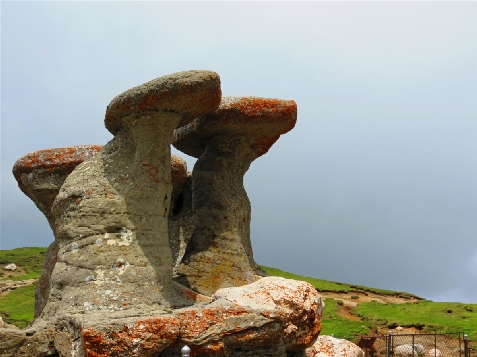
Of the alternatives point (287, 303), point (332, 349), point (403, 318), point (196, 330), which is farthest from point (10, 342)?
point (403, 318)

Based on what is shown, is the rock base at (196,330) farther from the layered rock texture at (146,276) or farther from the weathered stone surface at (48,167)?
the weathered stone surface at (48,167)

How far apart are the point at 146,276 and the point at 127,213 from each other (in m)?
1.07

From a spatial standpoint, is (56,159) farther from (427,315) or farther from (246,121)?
(427,315)

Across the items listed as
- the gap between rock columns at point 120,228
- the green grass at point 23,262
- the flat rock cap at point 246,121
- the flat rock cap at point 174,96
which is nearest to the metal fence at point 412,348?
the flat rock cap at point 246,121

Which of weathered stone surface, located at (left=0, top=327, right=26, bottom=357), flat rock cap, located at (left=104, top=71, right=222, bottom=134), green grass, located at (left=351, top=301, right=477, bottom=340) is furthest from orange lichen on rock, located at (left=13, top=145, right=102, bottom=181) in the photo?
green grass, located at (left=351, top=301, right=477, bottom=340)

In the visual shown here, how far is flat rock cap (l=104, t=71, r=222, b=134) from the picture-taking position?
9008 millimetres

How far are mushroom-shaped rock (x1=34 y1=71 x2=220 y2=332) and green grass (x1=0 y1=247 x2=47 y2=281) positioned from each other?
30.4 m

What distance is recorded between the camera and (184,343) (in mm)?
8039

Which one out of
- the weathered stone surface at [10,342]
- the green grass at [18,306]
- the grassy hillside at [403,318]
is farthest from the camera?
the green grass at [18,306]

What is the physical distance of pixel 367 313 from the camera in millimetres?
28875

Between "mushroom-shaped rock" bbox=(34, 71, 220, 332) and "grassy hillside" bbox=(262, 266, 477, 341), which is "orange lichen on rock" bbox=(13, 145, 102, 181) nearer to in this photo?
"mushroom-shaped rock" bbox=(34, 71, 220, 332)

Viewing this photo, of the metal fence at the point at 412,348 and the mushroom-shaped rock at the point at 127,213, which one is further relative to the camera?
the metal fence at the point at 412,348

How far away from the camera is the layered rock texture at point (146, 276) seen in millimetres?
8062

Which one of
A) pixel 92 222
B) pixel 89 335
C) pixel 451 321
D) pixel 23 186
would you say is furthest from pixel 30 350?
pixel 451 321
